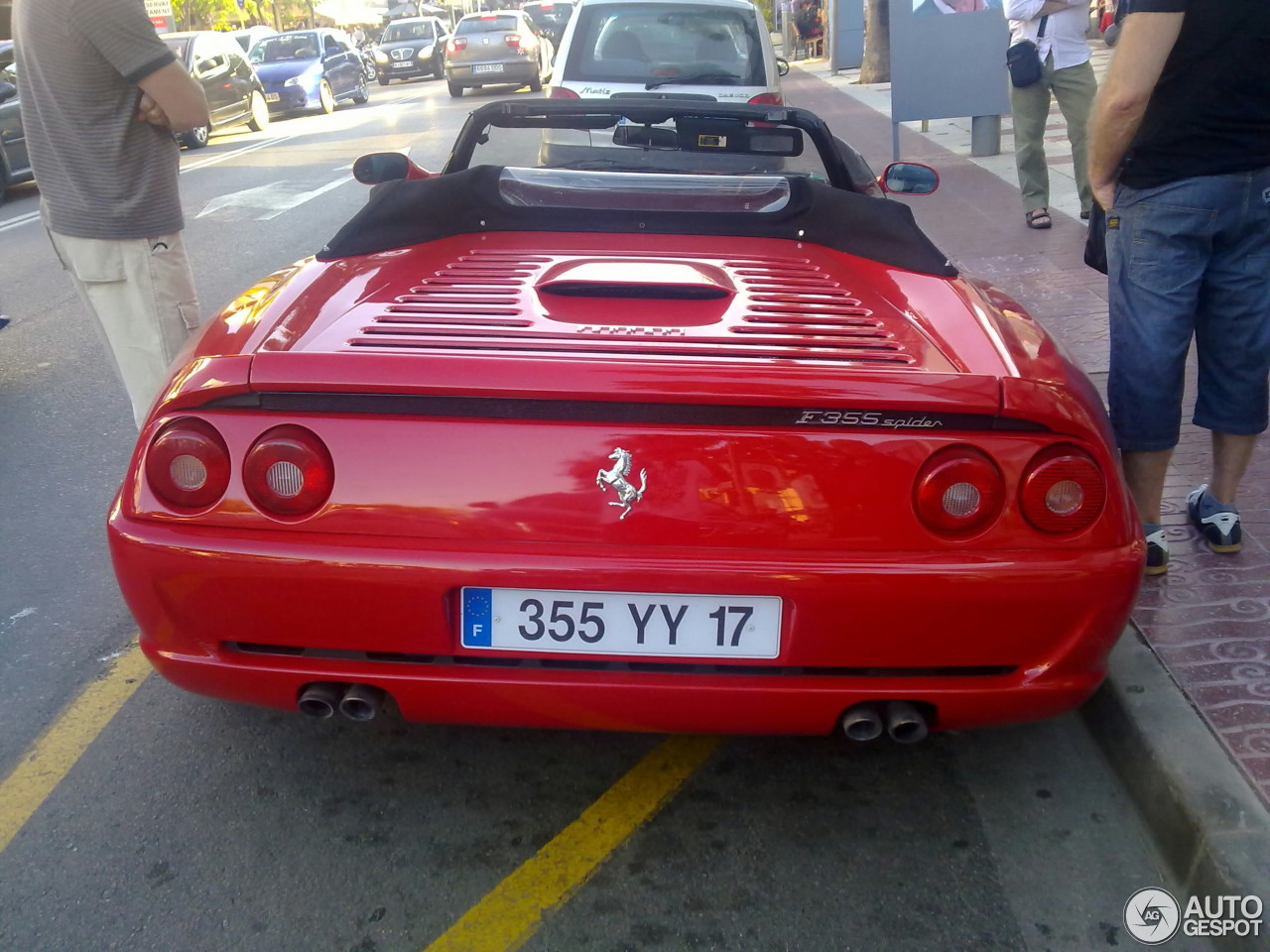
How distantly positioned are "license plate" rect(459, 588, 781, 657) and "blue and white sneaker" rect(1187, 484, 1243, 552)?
198 cm

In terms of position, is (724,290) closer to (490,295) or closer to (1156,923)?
(490,295)

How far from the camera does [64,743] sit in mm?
2893

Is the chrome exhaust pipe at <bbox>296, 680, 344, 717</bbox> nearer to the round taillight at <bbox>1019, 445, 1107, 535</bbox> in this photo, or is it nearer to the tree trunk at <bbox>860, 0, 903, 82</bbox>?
the round taillight at <bbox>1019, 445, 1107, 535</bbox>

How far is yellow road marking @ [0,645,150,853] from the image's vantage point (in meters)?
2.65

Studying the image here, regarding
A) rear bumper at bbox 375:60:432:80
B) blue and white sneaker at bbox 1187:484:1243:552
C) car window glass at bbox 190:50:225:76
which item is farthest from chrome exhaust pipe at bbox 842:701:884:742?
rear bumper at bbox 375:60:432:80

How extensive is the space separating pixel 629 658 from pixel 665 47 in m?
7.47

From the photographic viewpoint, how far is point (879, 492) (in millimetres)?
2174

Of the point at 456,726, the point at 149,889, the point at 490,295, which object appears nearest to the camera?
the point at 149,889

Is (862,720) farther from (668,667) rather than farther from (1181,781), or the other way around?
(1181,781)

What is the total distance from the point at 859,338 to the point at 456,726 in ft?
4.52

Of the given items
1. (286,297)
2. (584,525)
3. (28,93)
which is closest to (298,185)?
(28,93)

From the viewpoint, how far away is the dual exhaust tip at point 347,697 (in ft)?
7.62

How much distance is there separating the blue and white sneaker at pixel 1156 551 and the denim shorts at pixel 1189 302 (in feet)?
0.84

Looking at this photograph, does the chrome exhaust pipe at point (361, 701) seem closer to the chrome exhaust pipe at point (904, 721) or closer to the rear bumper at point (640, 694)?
the rear bumper at point (640, 694)
